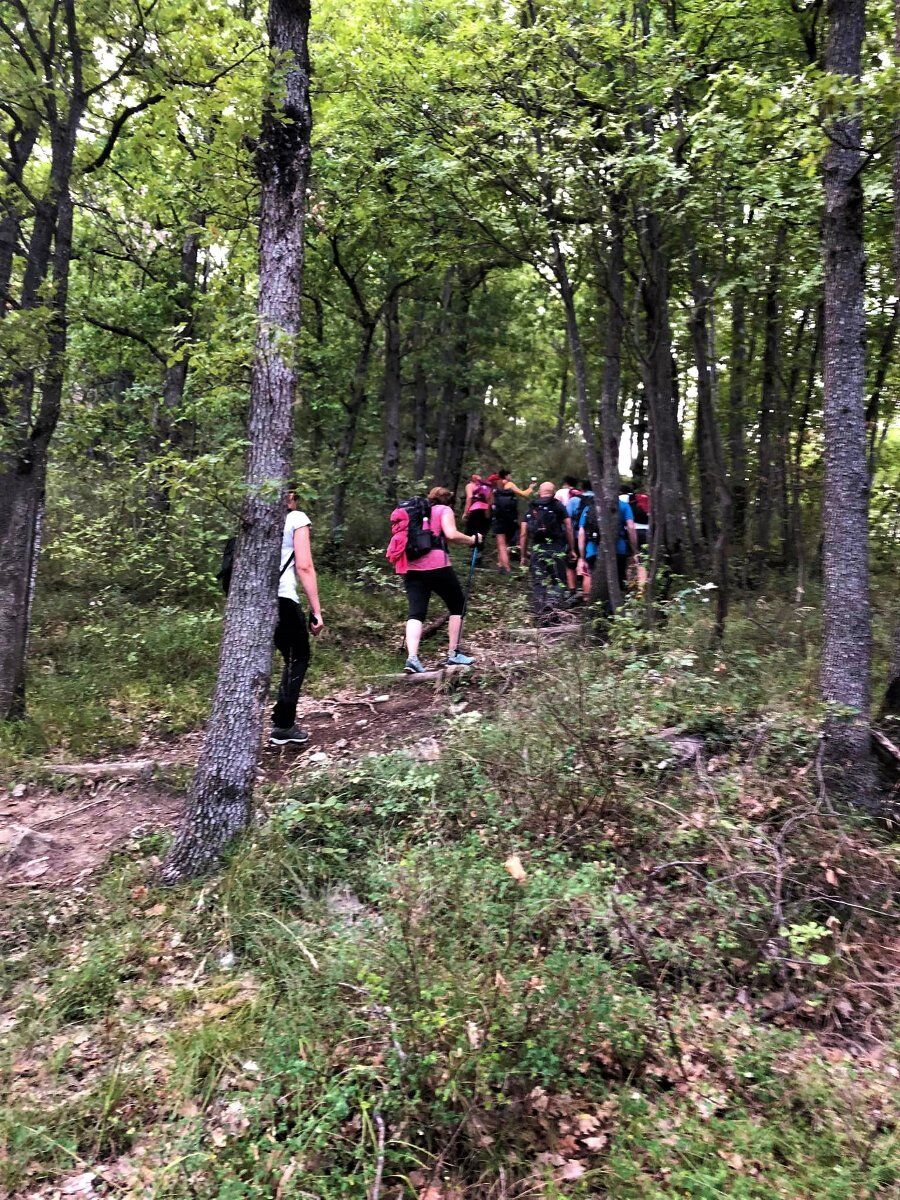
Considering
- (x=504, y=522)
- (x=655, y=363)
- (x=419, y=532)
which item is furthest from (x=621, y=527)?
(x=419, y=532)

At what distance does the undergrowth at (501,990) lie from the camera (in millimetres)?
2857

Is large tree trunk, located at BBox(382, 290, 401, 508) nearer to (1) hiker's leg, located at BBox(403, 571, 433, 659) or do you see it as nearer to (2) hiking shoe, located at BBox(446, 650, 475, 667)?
(1) hiker's leg, located at BBox(403, 571, 433, 659)

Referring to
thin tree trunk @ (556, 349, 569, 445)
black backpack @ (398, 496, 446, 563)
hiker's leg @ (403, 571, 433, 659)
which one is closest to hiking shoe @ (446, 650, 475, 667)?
hiker's leg @ (403, 571, 433, 659)

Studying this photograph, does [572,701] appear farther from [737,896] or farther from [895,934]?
[895,934]

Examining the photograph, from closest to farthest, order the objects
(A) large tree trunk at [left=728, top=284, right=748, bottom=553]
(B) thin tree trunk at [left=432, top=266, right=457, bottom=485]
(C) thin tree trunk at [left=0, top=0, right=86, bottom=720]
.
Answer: (C) thin tree trunk at [left=0, top=0, right=86, bottom=720] < (A) large tree trunk at [left=728, top=284, right=748, bottom=553] < (B) thin tree trunk at [left=432, top=266, right=457, bottom=485]

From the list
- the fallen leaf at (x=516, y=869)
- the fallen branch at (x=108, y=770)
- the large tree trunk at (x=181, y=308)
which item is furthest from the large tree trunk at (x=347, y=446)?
the fallen leaf at (x=516, y=869)

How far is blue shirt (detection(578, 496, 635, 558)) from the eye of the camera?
959cm

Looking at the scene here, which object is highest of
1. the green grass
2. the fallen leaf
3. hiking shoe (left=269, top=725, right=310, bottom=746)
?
the green grass

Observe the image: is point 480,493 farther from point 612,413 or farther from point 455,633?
point 455,633

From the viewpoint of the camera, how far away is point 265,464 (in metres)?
4.78

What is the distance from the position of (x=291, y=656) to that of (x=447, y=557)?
6.59 ft

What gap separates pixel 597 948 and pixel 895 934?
5.09ft

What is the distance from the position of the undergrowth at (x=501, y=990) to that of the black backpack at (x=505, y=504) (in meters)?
7.51

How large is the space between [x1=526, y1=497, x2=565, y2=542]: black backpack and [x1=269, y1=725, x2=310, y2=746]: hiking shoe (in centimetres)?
499
